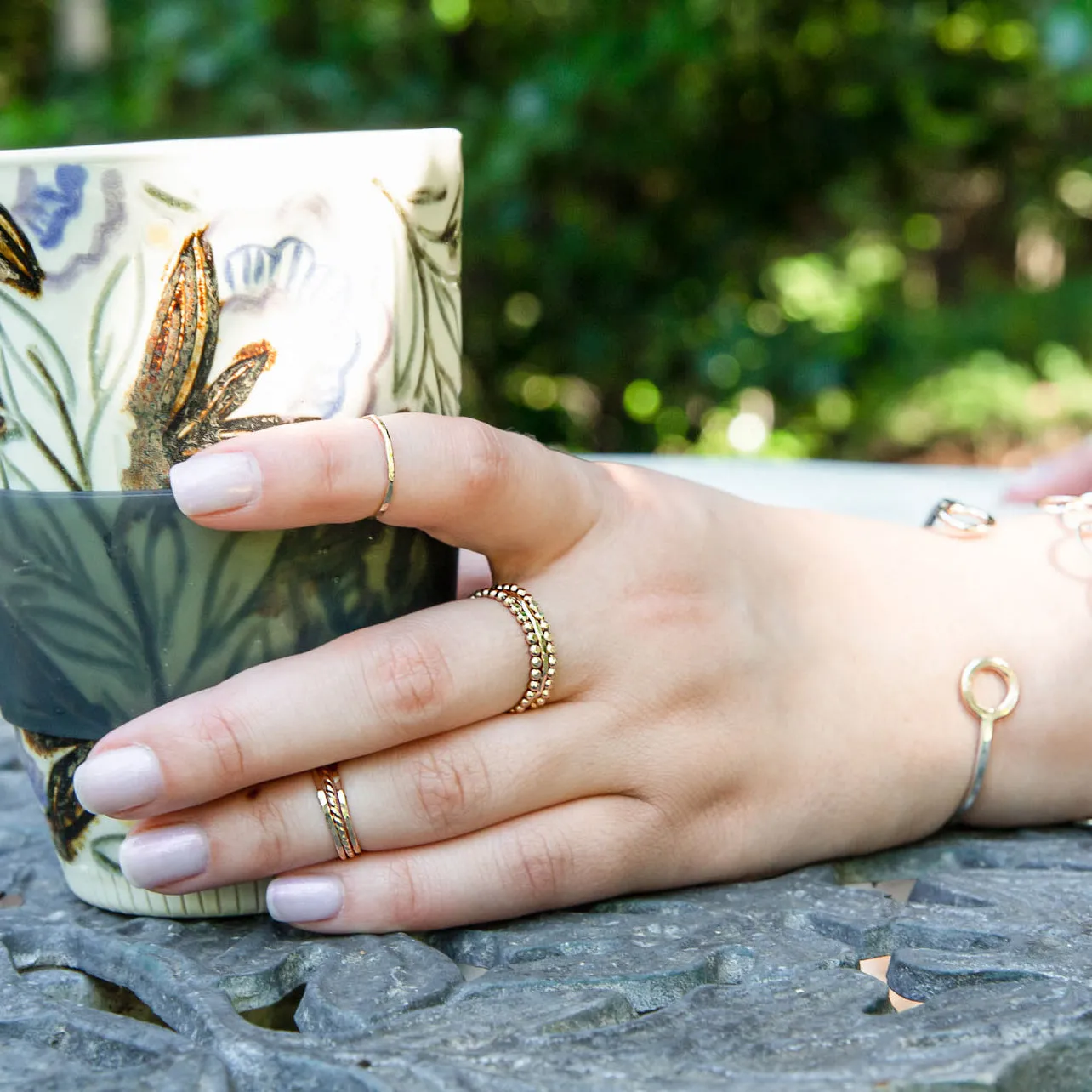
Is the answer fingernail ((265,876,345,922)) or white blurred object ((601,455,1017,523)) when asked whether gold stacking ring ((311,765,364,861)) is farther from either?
white blurred object ((601,455,1017,523))

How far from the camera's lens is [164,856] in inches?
23.9

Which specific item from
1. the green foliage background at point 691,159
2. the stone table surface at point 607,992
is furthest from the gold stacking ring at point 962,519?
the green foliage background at point 691,159

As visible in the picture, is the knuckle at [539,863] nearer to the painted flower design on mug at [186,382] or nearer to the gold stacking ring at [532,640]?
the gold stacking ring at [532,640]

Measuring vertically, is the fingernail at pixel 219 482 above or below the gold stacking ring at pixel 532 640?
above

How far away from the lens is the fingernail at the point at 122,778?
0.58 m

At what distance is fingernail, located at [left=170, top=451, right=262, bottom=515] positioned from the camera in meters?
0.55

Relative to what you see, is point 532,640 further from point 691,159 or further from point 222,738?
point 691,159

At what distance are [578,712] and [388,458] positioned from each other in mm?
185

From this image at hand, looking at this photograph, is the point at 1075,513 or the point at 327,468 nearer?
the point at 327,468

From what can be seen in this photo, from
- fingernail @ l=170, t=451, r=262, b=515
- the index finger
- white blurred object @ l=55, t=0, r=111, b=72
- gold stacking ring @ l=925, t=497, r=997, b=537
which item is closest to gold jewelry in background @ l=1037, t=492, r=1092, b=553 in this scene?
gold stacking ring @ l=925, t=497, r=997, b=537

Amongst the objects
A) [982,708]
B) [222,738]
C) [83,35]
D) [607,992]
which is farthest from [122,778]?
[83,35]

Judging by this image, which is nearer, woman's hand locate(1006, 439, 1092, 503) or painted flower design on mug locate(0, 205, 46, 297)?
painted flower design on mug locate(0, 205, 46, 297)

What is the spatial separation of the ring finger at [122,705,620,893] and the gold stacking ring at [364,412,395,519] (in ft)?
0.45

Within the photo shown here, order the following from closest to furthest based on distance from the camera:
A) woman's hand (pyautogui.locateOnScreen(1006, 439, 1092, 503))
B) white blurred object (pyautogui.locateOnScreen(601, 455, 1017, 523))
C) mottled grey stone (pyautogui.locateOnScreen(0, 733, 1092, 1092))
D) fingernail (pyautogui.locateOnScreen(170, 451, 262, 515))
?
mottled grey stone (pyautogui.locateOnScreen(0, 733, 1092, 1092)), fingernail (pyautogui.locateOnScreen(170, 451, 262, 515)), woman's hand (pyautogui.locateOnScreen(1006, 439, 1092, 503)), white blurred object (pyautogui.locateOnScreen(601, 455, 1017, 523))
